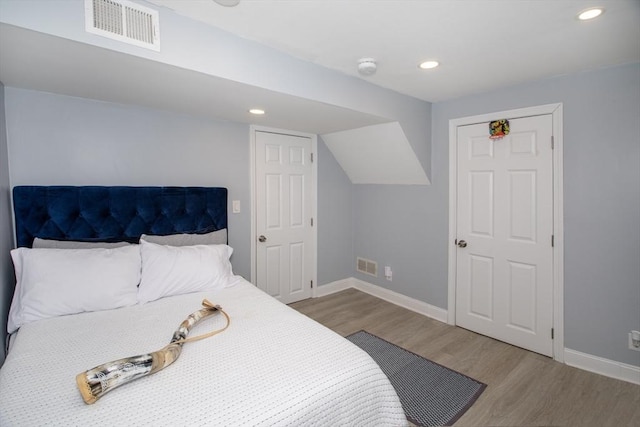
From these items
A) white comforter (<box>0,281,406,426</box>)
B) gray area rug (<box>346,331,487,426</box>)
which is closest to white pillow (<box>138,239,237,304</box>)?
white comforter (<box>0,281,406,426</box>)

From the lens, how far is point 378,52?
200 centimetres

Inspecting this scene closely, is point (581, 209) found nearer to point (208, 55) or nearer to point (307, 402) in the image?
point (307, 402)

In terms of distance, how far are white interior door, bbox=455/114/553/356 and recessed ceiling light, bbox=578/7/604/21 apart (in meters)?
1.07

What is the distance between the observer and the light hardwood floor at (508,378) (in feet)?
6.19

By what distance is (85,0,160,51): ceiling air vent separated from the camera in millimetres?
1353

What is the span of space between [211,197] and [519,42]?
256 cm

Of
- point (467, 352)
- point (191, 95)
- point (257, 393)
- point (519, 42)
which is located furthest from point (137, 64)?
point (467, 352)

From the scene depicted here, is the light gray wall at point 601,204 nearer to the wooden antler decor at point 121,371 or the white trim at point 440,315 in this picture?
the white trim at point 440,315

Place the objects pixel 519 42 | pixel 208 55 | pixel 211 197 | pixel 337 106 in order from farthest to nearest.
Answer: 1. pixel 211 197
2. pixel 337 106
3. pixel 519 42
4. pixel 208 55

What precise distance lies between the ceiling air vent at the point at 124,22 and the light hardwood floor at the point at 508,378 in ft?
8.90

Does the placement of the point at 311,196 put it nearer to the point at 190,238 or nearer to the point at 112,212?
the point at 190,238

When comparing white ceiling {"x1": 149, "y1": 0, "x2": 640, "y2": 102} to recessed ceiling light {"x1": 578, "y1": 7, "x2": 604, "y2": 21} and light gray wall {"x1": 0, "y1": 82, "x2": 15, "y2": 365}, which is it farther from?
light gray wall {"x1": 0, "y1": 82, "x2": 15, "y2": 365}

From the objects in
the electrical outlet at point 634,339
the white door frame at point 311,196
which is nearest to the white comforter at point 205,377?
the white door frame at point 311,196

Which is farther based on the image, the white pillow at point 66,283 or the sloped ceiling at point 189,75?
the white pillow at point 66,283
